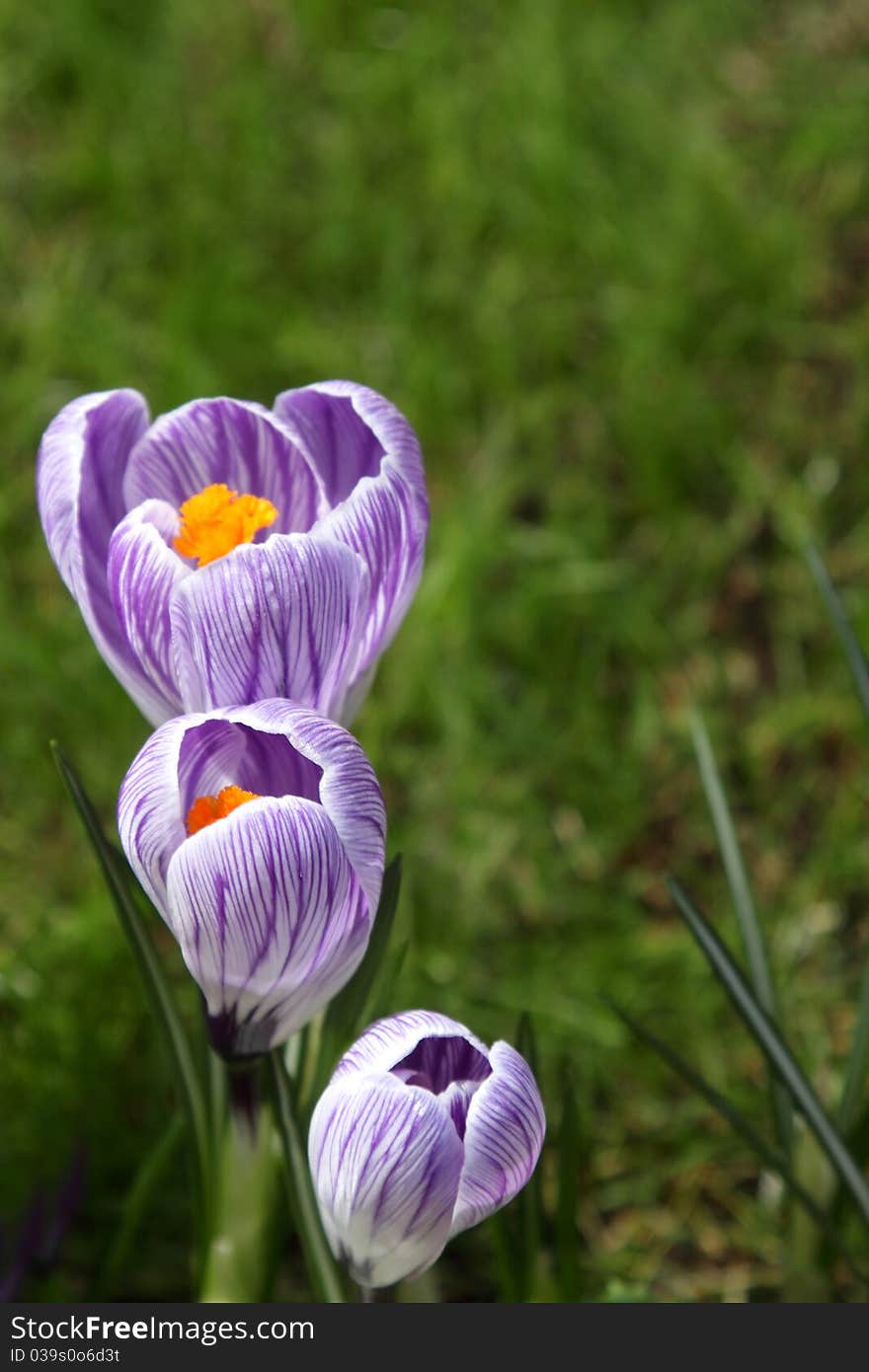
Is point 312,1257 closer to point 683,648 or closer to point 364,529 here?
point 364,529

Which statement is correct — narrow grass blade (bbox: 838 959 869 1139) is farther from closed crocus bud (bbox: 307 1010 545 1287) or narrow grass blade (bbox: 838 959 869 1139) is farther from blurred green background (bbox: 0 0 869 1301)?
closed crocus bud (bbox: 307 1010 545 1287)

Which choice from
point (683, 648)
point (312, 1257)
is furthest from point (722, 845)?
point (683, 648)

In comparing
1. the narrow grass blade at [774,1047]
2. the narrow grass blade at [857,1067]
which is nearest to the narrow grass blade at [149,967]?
the narrow grass blade at [774,1047]

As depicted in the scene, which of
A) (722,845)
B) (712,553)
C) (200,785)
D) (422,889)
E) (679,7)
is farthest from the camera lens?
(679,7)

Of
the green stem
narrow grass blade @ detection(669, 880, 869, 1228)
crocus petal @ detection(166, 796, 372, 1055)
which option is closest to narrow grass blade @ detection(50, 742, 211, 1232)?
the green stem

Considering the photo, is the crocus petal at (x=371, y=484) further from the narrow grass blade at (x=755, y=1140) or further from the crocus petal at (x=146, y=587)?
the narrow grass blade at (x=755, y=1140)
